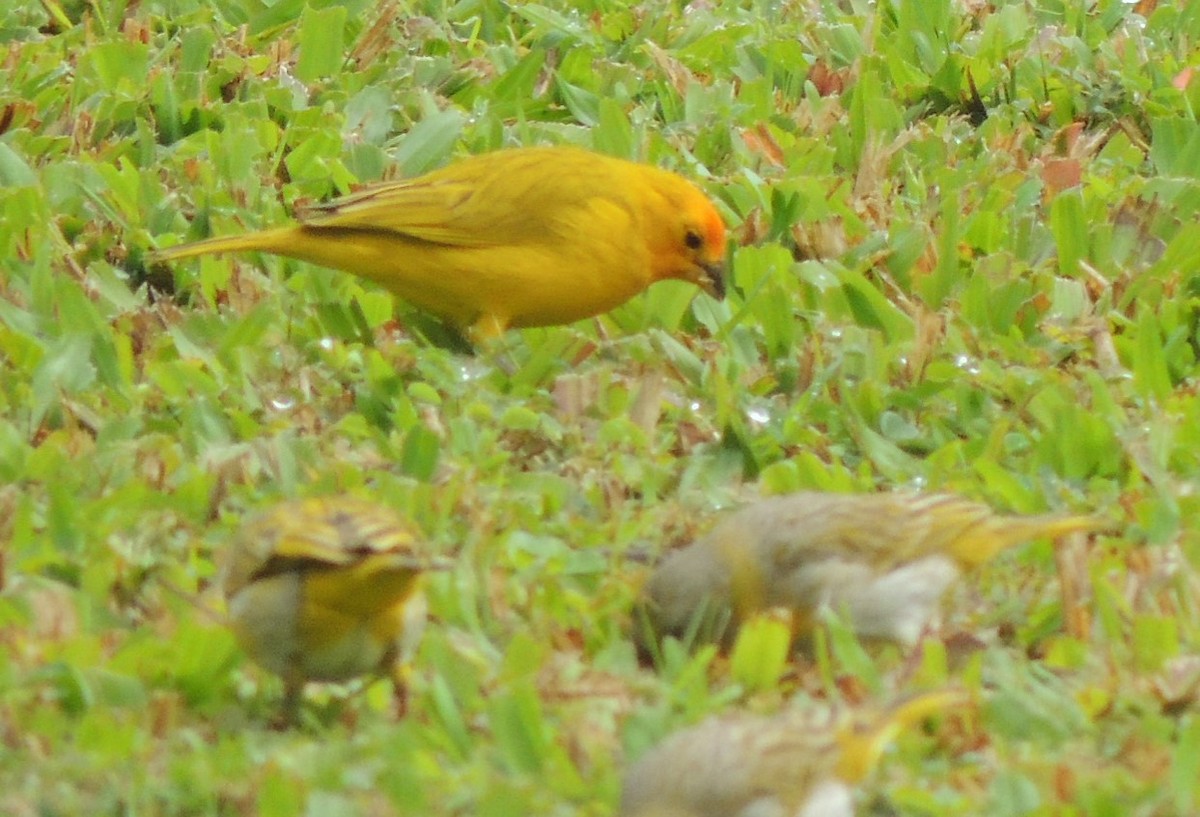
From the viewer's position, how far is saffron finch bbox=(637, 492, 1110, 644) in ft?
14.2

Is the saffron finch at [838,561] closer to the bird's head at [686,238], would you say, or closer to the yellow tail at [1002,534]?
the yellow tail at [1002,534]

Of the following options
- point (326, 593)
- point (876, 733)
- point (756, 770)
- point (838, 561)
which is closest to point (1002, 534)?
point (838, 561)

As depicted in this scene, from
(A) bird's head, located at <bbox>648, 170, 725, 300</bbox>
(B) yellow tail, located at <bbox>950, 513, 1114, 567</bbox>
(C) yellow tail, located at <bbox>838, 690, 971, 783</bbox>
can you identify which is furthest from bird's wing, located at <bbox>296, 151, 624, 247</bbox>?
(C) yellow tail, located at <bbox>838, 690, 971, 783</bbox>

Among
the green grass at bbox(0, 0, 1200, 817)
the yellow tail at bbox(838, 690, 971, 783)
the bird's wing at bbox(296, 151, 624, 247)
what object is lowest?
the green grass at bbox(0, 0, 1200, 817)

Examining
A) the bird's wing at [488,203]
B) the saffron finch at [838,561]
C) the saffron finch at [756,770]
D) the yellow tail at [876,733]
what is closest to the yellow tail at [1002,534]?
the saffron finch at [838,561]

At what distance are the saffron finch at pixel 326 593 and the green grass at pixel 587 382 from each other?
0.11 meters

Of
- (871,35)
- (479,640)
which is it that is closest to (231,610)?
(479,640)

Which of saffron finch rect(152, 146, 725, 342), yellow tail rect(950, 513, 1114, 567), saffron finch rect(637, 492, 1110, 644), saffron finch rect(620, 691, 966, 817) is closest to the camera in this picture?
saffron finch rect(620, 691, 966, 817)

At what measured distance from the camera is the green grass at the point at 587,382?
3779 millimetres

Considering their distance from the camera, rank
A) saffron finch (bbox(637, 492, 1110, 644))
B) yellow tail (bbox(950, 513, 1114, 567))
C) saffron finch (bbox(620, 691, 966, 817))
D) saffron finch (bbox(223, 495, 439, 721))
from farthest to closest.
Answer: yellow tail (bbox(950, 513, 1114, 567)) < saffron finch (bbox(637, 492, 1110, 644)) < saffron finch (bbox(223, 495, 439, 721)) < saffron finch (bbox(620, 691, 966, 817))

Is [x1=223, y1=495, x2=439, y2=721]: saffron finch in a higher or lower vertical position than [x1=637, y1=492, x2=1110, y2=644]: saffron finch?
higher

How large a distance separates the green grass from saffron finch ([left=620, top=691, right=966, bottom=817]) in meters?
0.13

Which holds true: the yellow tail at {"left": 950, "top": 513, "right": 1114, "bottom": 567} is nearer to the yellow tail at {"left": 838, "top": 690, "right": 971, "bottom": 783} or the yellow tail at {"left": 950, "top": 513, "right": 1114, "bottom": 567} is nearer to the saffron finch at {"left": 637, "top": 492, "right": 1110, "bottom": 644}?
Result: the saffron finch at {"left": 637, "top": 492, "right": 1110, "bottom": 644}

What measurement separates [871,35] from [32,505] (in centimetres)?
426
